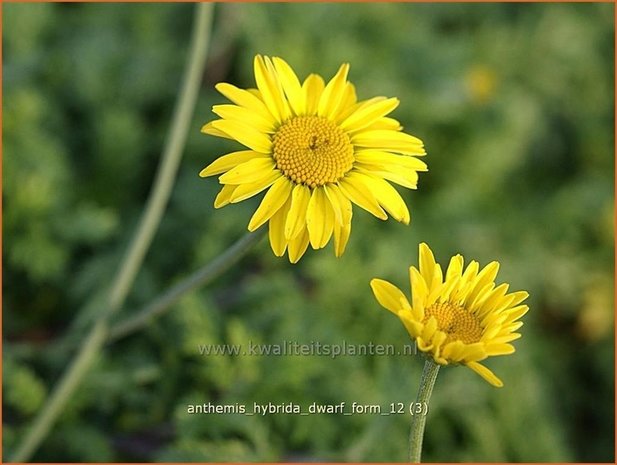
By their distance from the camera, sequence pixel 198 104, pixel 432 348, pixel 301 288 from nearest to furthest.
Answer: pixel 432 348, pixel 301 288, pixel 198 104

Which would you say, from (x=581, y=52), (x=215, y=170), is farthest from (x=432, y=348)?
→ (x=581, y=52)

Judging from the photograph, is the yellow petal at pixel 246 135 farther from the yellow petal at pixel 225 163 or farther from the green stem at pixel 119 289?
the green stem at pixel 119 289

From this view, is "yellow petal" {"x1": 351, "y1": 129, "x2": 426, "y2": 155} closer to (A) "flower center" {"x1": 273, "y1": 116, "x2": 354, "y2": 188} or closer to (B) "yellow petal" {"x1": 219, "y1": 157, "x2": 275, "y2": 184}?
(A) "flower center" {"x1": 273, "y1": 116, "x2": 354, "y2": 188}

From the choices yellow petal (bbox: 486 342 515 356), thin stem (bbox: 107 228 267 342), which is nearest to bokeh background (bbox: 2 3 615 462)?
thin stem (bbox: 107 228 267 342)

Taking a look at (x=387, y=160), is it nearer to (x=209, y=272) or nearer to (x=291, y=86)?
(x=291, y=86)

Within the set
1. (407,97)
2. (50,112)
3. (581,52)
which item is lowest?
(50,112)

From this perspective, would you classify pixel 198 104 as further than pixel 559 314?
No

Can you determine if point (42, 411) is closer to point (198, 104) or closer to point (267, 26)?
point (198, 104)

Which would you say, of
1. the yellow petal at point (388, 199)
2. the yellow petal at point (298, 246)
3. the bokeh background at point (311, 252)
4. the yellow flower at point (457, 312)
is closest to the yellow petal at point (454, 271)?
the yellow flower at point (457, 312)
